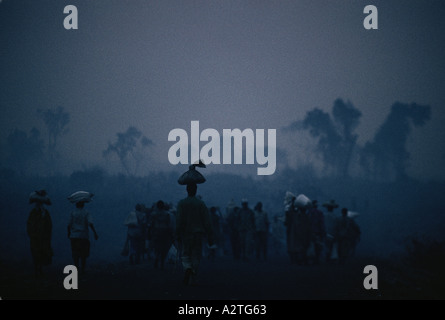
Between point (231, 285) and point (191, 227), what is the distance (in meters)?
1.89

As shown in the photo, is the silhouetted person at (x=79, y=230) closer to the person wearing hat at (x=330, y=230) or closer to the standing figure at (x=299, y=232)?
the standing figure at (x=299, y=232)

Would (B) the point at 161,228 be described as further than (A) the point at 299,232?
No

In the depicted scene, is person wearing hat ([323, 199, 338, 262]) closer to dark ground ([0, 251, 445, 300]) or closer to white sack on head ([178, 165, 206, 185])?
dark ground ([0, 251, 445, 300])

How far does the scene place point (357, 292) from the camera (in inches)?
393

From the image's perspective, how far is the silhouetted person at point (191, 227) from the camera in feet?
34.0

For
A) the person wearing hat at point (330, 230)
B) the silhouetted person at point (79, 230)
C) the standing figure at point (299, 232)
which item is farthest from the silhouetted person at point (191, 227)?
the person wearing hat at point (330, 230)

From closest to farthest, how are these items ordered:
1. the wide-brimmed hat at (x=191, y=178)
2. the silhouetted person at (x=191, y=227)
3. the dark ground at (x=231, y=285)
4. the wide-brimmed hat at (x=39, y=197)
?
the dark ground at (x=231, y=285) → the silhouetted person at (x=191, y=227) → the wide-brimmed hat at (x=191, y=178) → the wide-brimmed hat at (x=39, y=197)

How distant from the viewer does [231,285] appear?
1127 cm

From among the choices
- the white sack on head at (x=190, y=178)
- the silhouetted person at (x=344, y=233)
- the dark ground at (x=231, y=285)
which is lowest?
the dark ground at (x=231, y=285)

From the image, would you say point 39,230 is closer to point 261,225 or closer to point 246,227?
point 246,227

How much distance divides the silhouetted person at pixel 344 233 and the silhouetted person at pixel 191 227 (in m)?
8.05

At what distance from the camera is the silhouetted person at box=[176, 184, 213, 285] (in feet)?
34.0

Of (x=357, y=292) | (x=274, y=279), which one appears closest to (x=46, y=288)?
(x=274, y=279)

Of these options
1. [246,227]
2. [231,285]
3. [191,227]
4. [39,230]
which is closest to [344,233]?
[246,227]
